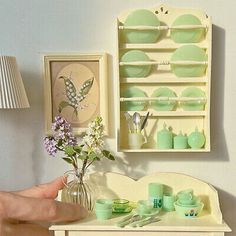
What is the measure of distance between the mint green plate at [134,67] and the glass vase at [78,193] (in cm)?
38

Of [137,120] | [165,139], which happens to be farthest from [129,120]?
[165,139]

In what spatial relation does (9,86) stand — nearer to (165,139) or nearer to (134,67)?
(134,67)

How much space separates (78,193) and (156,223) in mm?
282

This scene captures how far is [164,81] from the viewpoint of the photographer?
4.33ft

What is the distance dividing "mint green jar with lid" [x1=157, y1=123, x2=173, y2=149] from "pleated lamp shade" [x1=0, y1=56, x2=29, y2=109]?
47 centimetres

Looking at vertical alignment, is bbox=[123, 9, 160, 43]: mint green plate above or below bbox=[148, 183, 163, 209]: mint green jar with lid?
above

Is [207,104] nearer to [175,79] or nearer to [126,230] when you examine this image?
[175,79]

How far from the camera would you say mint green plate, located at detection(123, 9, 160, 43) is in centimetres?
130

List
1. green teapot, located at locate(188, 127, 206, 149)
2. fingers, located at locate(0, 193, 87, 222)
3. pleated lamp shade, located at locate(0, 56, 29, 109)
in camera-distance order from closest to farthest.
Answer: fingers, located at locate(0, 193, 87, 222), pleated lamp shade, located at locate(0, 56, 29, 109), green teapot, located at locate(188, 127, 206, 149)

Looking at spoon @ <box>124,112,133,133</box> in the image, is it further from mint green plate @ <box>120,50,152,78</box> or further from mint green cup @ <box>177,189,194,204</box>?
mint green cup @ <box>177,189,194,204</box>

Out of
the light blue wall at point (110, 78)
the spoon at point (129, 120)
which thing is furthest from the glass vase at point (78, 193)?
the spoon at point (129, 120)

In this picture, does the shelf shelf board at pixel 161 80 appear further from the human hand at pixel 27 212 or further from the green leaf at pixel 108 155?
the human hand at pixel 27 212

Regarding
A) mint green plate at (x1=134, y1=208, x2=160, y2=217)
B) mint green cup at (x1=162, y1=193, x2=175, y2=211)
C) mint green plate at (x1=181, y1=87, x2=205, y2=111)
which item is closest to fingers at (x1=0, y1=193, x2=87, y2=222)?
mint green plate at (x1=134, y1=208, x2=160, y2=217)

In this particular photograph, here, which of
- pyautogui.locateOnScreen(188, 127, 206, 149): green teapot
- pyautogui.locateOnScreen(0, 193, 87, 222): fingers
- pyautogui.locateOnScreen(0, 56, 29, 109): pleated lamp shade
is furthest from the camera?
pyautogui.locateOnScreen(188, 127, 206, 149): green teapot
